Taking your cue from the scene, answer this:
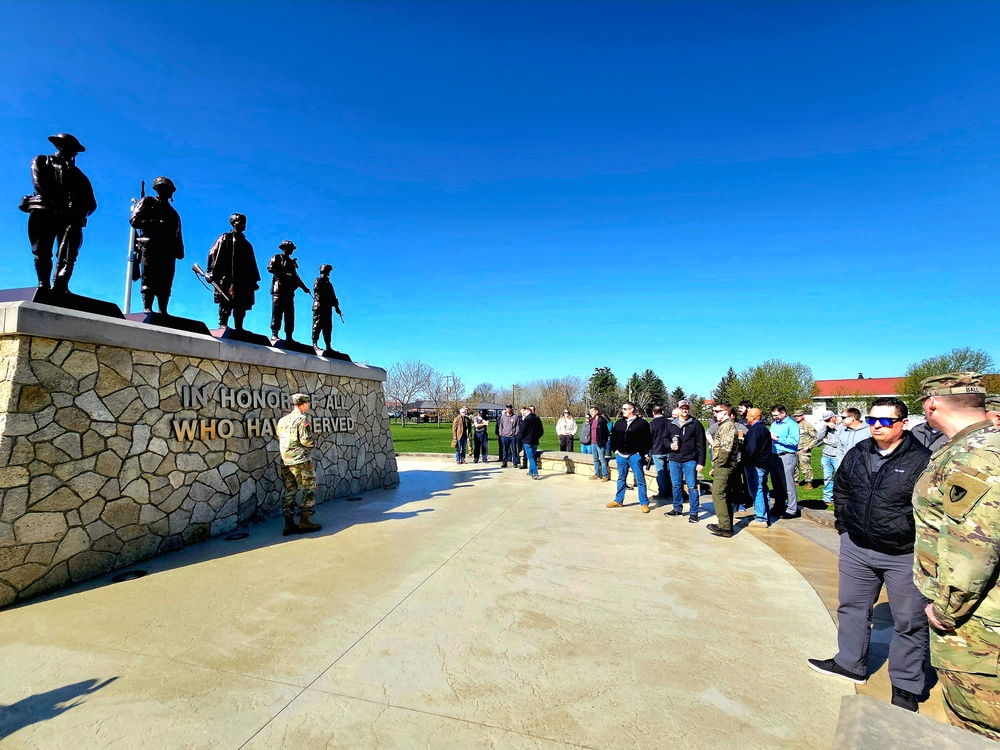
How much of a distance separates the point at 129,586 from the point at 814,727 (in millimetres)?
5405

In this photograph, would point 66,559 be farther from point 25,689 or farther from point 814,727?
point 814,727

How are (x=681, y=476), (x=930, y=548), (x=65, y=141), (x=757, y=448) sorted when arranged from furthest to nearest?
(x=681, y=476) < (x=757, y=448) < (x=65, y=141) < (x=930, y=548)

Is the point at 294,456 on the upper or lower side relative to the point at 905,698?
upper

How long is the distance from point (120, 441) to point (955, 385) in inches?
267

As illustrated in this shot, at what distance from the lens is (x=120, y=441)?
15.4 feet

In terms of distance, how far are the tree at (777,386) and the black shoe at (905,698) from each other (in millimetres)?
52986

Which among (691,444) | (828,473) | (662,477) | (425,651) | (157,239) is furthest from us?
(828,473)

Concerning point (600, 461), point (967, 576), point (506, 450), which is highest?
point (967, 576)

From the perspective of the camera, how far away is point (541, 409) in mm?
65438

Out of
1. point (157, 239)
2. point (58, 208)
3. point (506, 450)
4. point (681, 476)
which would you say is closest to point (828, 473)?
point (681, 476)

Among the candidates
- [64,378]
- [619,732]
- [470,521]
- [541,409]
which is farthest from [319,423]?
[541,409]

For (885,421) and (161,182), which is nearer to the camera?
(885,421)

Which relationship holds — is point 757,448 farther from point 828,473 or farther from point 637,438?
point 828,473

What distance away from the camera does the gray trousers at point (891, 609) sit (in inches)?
103
